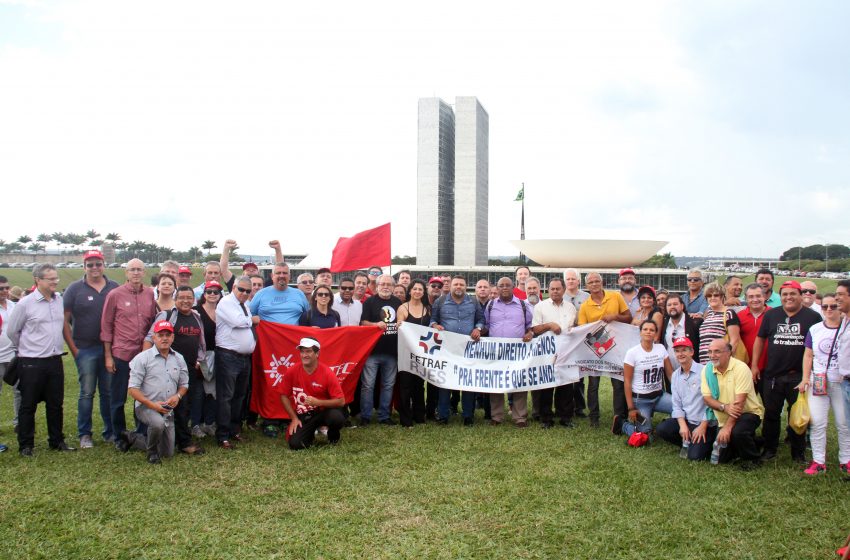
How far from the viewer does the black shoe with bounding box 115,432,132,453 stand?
577 centimetres

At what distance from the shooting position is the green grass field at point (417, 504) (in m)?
3.76

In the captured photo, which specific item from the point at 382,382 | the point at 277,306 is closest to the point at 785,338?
the point at 382,382

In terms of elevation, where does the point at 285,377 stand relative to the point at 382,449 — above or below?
above

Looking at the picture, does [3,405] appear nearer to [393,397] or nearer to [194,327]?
[194,327]

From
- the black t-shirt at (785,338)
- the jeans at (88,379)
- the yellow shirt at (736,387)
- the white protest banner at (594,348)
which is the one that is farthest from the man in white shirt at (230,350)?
the black t-shirt at (785,338)

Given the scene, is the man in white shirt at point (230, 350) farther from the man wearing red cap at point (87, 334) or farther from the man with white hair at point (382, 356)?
the man with white hair at point (382, 356)

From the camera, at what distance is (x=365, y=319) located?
7.09m

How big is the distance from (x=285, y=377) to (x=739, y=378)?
4673 millimetres

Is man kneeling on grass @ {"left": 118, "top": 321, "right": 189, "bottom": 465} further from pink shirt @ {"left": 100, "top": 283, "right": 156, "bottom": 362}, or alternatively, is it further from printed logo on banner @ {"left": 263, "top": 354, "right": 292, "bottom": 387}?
printed logo on banner @ {"left": 263, "top": 354, "right": 292, "bottom": 387}

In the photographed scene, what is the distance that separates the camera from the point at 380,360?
703 centimetres

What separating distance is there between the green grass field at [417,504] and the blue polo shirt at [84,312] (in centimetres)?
117

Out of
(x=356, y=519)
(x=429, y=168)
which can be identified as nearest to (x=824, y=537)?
(x=356, y=519)

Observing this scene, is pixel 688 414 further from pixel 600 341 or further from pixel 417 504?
pixel 417 504

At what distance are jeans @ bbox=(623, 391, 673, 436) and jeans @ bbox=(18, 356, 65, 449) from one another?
20.0 ft
